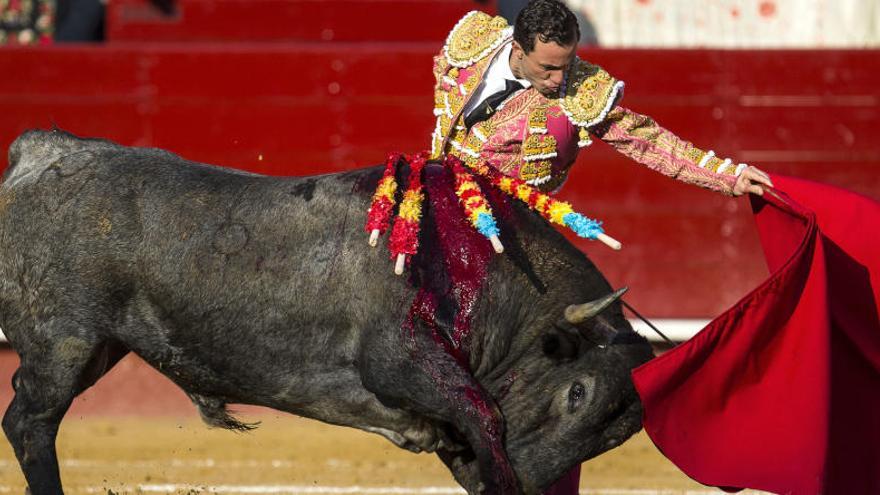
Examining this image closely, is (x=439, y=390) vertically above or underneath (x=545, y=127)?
underneath

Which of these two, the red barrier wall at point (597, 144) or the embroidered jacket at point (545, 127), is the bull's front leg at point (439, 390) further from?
the red barrier wall at point (597, 144)

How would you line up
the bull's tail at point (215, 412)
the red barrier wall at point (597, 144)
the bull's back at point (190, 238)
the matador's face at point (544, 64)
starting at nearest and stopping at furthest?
the matador's face at point (544, 64), the bull's back at point (190, 238), the bull's tail at point (215, 412), the red barrier wall at point (597, 144)

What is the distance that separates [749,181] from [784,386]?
463 millimetres

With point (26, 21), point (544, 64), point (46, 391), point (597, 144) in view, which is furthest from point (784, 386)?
point (26, 21)

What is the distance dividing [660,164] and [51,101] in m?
3.76

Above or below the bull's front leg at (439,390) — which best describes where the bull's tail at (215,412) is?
below

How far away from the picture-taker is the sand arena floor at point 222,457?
4.90 meters

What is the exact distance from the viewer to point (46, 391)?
11.7 ft

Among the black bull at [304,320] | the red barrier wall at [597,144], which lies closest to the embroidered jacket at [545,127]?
the black bull at [304,320]

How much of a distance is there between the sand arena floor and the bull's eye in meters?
1.45

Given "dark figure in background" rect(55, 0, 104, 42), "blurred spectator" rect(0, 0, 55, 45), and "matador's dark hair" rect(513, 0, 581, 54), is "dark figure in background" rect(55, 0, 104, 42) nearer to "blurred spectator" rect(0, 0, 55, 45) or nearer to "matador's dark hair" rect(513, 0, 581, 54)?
"blurred spectator" rect(0, 0, 55, 45)

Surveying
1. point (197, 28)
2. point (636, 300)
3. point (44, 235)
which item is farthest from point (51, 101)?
point (44, 235)

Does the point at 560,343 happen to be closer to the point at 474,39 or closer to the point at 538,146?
the point at 538,146

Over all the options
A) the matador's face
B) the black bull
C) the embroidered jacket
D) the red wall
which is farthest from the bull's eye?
the red wall
